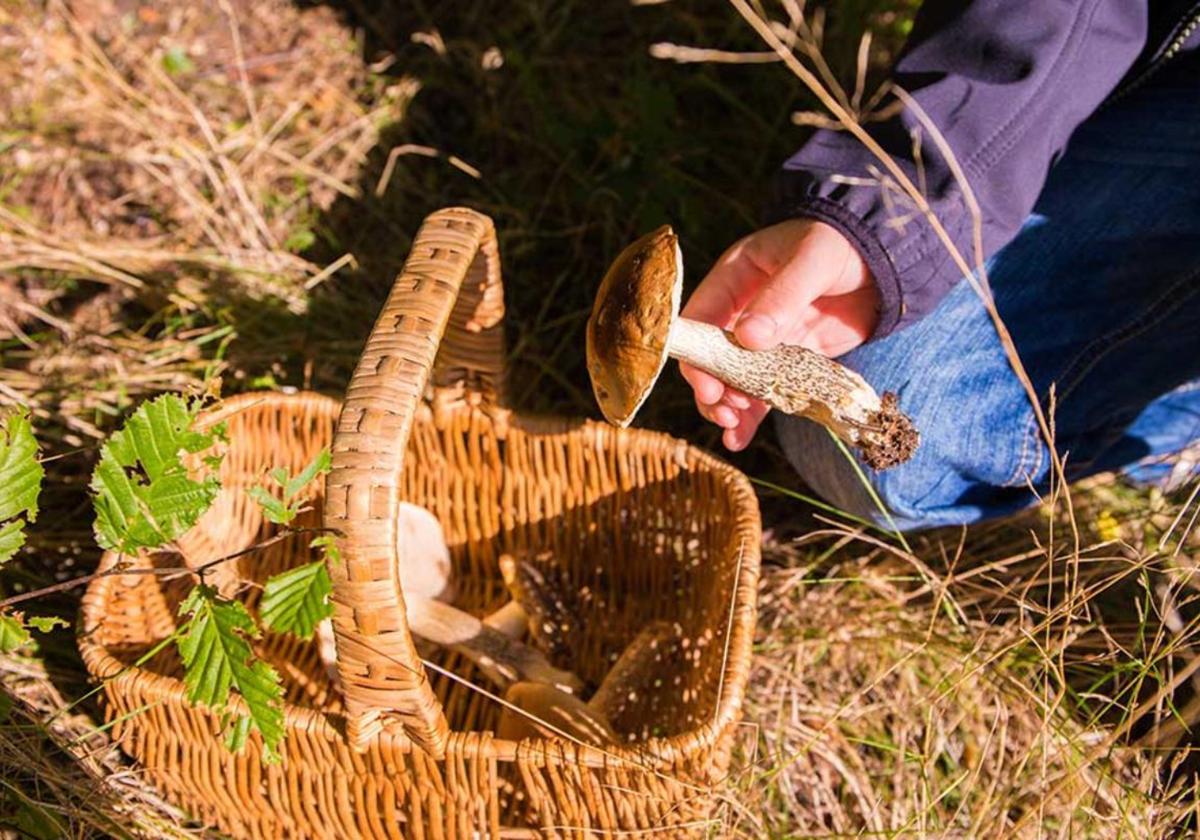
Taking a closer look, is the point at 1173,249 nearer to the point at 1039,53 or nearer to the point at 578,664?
the point at 1039,53

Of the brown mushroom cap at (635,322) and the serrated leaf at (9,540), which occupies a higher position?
the brown mushroom cap at (635,322)

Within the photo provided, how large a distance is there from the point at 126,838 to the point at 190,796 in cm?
10

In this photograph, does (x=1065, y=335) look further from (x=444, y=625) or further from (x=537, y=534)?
(x=444, y=625)

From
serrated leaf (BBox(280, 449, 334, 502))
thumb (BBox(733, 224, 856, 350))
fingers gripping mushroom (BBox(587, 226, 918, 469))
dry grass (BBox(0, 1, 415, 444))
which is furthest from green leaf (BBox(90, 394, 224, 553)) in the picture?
dry grass (BBox(0, 1, 415, 444))

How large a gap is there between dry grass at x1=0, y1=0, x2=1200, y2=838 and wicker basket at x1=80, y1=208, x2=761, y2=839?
153 mm

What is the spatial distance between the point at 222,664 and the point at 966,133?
1.26m

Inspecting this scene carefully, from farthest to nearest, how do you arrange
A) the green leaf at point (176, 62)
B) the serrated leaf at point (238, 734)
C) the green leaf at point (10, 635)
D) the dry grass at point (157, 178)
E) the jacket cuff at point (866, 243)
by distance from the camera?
the green leaf at point (176, 62), the dry grass at point (157, 178), the jacket cuff at point (866, 243), the serrated leaf at point (238, 734), the green leaf at point (10, 635)

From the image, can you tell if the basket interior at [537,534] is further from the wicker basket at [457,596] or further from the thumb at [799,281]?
the thumb at [799,281]

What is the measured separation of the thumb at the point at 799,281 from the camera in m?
1.38

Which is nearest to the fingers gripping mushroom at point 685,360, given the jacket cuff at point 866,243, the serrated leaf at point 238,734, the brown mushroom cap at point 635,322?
the brown mushroom cap at point 635,322

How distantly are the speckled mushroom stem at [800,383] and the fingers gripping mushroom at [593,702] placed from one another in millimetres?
493

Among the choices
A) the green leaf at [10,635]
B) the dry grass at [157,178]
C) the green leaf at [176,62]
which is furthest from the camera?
the green leaf at [176,62]

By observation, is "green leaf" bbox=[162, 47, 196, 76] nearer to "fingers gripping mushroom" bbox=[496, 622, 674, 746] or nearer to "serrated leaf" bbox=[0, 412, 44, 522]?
"serrated leaf" bbox=[0, 412, 44, 522]

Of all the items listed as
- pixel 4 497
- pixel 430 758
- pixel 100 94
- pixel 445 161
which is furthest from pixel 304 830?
pixel 100 94
